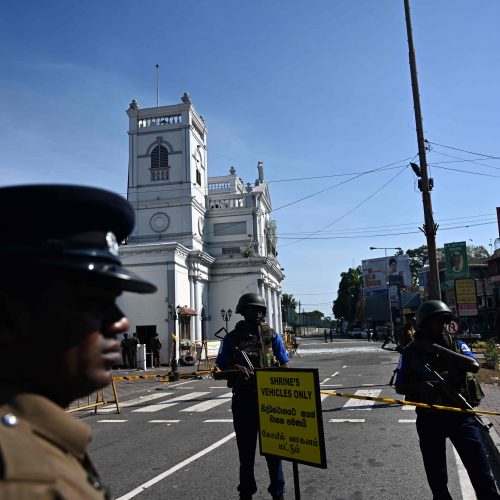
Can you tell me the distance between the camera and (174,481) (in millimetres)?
5801

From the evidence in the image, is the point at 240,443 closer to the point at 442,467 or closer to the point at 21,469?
the point at 442,467

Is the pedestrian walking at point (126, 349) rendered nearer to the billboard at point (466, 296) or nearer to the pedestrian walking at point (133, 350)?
the pedestrian walking at point (133, 350)

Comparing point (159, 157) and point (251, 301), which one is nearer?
point (251, 301)

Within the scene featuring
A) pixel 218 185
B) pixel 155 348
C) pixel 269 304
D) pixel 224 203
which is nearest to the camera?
pixel 155 348

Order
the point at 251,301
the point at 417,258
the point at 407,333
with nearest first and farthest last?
the point at 251,301 → the point at 407,333 → the point at 417,258

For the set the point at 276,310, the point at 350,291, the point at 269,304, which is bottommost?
the point at 276,310

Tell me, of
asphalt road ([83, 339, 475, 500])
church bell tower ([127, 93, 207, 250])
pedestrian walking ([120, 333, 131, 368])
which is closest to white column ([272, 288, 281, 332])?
church bell tower ([127, 93, 207, 250])

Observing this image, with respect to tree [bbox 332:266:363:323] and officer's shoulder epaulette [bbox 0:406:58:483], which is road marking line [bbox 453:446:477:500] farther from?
tree [bbox 332:266:363:323]

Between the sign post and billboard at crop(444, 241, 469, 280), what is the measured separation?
2006 centimetres

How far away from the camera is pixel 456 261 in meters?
22.8

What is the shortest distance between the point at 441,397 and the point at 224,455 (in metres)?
3.90

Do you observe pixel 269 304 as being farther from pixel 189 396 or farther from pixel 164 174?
pixel 189 396

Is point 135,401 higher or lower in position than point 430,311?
lower

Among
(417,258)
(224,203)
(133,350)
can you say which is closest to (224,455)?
(133,350)
